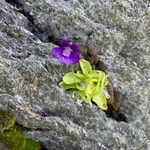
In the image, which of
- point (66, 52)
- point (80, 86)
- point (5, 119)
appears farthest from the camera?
point (80, 86)

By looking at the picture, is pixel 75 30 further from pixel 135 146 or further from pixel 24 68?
pixel 135 146

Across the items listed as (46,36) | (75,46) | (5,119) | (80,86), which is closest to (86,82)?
(80,86)

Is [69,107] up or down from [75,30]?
down

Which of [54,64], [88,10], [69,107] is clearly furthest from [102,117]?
[88,10]

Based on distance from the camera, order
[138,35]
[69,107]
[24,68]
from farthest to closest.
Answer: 1. [138,35]
2. [69,107]
3. [24,68]

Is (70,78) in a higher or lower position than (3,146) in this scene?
higher

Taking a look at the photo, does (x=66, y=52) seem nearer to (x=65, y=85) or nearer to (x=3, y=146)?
(x=65, y=85)
